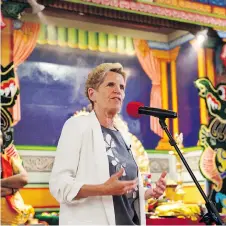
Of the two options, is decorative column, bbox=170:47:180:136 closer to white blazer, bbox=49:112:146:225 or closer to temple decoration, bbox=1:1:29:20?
temple decoration, bbox=1:1:29:20

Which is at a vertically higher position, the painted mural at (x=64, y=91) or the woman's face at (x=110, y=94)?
the painted mural at (x=64, y=91)

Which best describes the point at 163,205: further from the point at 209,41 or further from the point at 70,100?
the point at 209,41

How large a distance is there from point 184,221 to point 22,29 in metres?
2.45

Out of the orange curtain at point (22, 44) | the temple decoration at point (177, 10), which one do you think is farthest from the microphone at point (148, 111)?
the orange curtain at point (22, 44)

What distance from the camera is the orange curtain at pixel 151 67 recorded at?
209 inches

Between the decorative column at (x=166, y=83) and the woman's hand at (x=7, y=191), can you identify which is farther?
the decorative column at (x=166, y=83)

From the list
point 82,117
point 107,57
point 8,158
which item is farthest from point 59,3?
point 82,117

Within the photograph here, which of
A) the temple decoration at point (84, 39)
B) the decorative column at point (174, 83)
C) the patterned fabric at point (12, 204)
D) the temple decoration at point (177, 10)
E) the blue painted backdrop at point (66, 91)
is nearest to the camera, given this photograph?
the patterned fabric at point (12, 204)

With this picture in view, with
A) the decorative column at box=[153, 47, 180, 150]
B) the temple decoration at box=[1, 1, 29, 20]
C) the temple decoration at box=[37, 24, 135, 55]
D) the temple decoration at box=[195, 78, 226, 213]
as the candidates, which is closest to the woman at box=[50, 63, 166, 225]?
the temple decoration at box=[1, 1, 29, 20]

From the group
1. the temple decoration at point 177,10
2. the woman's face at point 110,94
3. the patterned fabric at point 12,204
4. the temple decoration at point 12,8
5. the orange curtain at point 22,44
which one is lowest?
the patterned fabric at point 12,204

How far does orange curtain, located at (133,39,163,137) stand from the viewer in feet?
17.4

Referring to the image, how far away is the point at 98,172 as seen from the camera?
138cm

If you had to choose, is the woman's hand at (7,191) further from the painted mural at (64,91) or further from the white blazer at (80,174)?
the white blazer at (80,174)

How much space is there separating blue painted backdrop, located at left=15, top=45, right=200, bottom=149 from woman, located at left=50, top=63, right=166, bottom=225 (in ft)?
10.3
